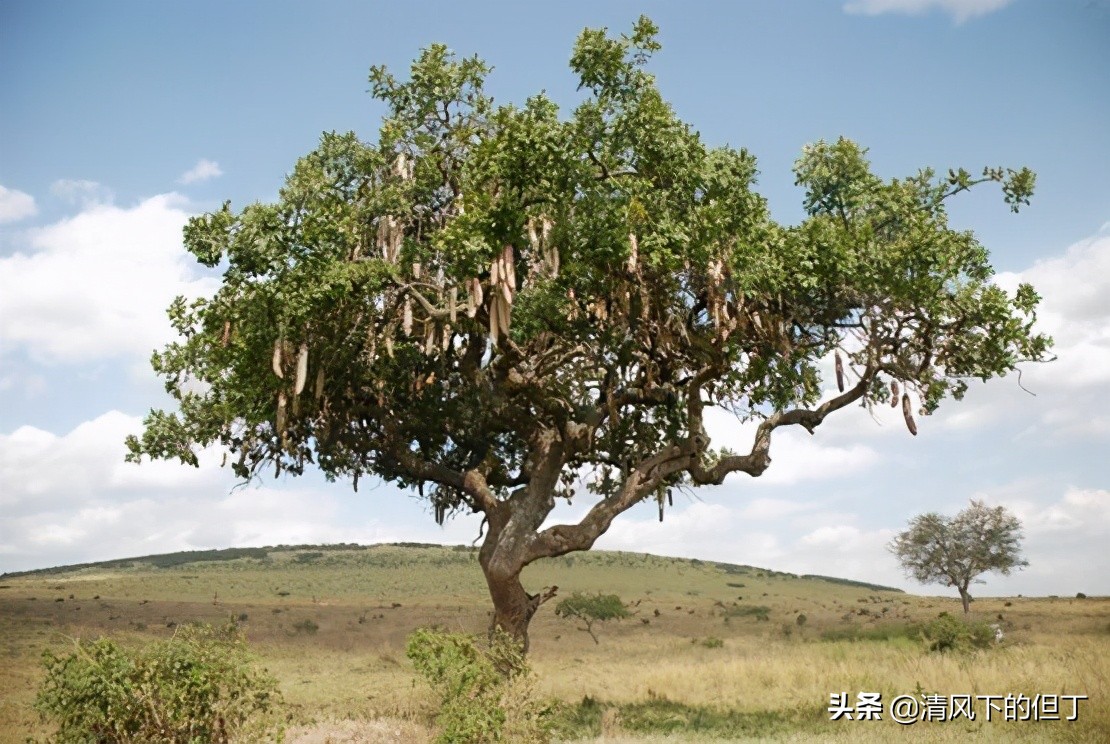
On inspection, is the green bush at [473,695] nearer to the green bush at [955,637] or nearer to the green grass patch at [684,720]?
the green grass patch at [684,720]

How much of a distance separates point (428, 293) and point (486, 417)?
4849 millimetres

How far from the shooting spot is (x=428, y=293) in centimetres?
1836

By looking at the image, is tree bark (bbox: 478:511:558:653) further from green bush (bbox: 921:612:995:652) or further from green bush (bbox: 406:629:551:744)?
green bush (bbox: 921:612:995:652)

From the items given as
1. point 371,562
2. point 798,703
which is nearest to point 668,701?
point 798,703

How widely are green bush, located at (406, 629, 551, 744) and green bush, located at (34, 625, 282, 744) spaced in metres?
2.38

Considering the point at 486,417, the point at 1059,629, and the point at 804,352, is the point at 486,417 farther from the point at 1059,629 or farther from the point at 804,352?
the point at 1059,629

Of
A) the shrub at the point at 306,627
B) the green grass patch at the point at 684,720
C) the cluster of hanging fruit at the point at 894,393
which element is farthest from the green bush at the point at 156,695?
the shrub at the point at 306,627

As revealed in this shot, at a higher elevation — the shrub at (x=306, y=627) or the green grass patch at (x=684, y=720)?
the green grass patch at (x=684, y=720)

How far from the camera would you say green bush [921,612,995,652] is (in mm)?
33188

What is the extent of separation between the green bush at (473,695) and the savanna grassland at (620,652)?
0.72 m

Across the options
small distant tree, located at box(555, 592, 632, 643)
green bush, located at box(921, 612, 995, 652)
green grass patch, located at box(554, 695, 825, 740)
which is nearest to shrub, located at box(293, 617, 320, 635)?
small distant tree, located at box(555, 592, 632, 643)

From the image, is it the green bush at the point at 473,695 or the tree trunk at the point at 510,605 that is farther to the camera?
the tree trunk at the point at 510,605

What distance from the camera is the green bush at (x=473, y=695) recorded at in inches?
536

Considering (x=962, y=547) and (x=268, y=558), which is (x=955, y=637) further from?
(x=268, y=558)
